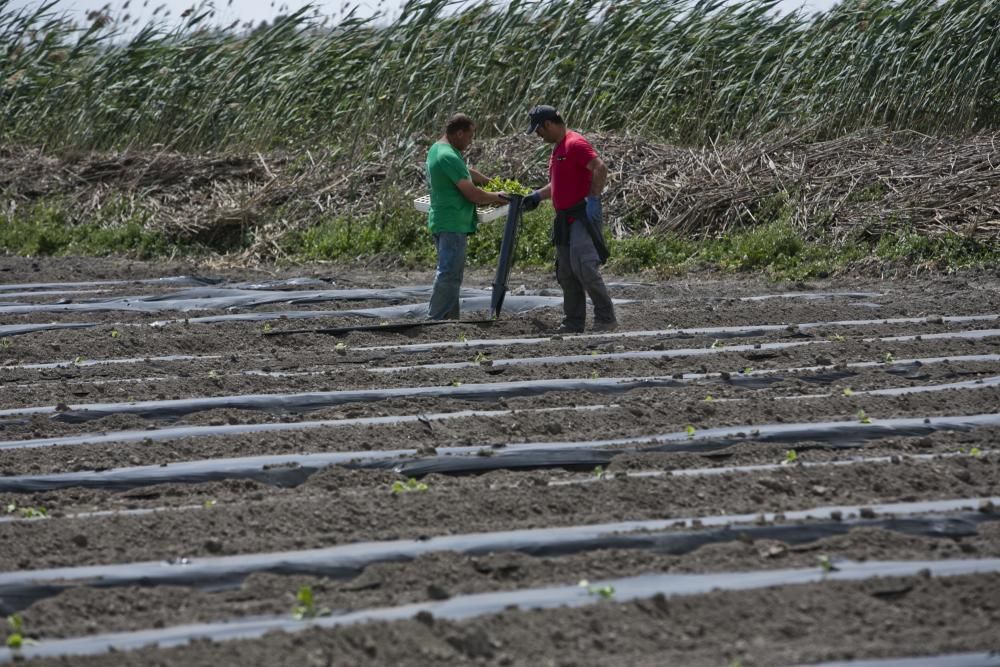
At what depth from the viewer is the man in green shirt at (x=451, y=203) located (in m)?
7.80

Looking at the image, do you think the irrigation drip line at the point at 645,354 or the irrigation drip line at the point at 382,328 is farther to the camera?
the irrigation drip line at the point at 382,328

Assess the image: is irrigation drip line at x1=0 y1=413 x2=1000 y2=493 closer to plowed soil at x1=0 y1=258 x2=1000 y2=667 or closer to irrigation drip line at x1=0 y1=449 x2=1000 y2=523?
plowed soil at x1=0 y1=258 x2=1000 y2=667

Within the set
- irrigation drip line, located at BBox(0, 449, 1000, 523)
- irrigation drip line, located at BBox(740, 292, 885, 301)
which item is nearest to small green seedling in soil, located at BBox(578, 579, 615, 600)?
irrigation drip line, located at BBox(0, 449, 1000, 523)

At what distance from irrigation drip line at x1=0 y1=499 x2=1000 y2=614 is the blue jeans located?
4.33 m

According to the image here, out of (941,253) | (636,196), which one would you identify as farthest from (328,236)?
(941,253)

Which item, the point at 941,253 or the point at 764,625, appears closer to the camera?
the point at 764,625

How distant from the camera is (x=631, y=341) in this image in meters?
7.07

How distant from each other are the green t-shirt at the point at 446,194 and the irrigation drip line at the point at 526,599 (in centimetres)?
479

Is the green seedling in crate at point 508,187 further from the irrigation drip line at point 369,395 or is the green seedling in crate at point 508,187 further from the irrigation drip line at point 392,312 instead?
the irrigation drip line at point 369,395

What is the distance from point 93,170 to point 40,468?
1033cm

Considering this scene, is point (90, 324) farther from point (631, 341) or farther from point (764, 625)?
point (764, 625)

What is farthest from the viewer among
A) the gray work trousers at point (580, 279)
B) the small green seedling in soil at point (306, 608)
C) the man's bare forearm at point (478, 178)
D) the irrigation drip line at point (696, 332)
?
the man's bare forearm at point (478, 178)

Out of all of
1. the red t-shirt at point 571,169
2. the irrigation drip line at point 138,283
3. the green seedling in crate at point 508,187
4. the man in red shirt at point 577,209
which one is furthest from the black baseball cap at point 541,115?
the irrigation drip line at point 138,283

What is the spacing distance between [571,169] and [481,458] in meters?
3.40
